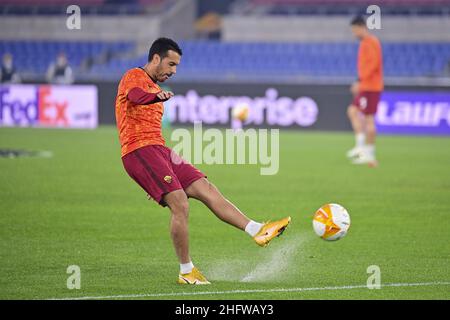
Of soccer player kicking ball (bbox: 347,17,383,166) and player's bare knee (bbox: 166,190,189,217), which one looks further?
soccer player kicking ball (bbox: 347,17,383,166)

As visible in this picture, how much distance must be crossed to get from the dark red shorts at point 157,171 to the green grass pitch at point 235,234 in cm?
77

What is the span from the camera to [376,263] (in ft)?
31.7

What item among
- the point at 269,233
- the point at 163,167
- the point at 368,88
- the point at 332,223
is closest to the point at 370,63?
the point at 368,88

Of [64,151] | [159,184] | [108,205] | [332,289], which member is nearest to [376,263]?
[332,289]

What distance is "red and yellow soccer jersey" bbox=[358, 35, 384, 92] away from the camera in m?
19.7

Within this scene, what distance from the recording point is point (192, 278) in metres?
8.47

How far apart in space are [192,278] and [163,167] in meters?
0.96

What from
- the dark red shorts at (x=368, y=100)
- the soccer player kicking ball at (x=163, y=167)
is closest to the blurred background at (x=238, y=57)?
the dark red shorts at (x=368, y=100)

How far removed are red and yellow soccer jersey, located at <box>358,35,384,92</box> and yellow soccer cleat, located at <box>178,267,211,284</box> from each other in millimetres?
11918

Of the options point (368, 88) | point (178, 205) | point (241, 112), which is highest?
point (368, 88)
